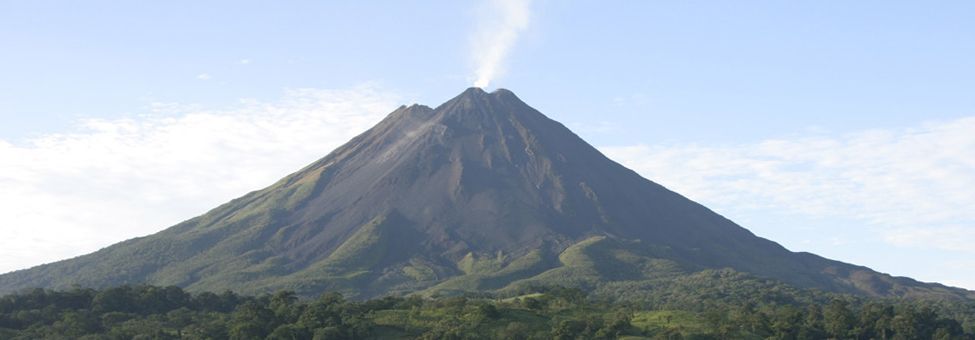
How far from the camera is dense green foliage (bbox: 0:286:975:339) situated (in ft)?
295

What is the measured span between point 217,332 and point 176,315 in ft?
38.4

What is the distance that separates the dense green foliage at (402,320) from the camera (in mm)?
89938

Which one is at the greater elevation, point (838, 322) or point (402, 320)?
point (838, 322)

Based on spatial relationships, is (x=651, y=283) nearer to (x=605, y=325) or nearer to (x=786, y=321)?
(x=786, y=321)

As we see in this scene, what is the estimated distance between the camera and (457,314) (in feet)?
315

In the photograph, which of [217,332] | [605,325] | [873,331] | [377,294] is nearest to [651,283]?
[377,294]

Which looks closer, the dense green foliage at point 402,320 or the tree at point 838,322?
the dense green foliage at point 402,320

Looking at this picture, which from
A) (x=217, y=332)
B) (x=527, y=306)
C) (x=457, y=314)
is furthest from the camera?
(x=527, y=306)

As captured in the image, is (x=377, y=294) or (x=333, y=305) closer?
(x=333, y=305)

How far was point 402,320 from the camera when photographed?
3784 inches

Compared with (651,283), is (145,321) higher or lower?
lower

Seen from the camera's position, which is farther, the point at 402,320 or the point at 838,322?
the point at 838,322

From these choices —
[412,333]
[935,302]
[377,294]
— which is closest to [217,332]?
[412,333]

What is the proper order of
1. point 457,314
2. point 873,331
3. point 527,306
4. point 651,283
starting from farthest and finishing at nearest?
point 651,283, point 873,331, point 527,306, point 457,314
